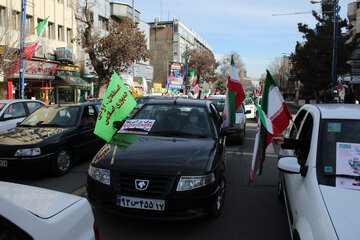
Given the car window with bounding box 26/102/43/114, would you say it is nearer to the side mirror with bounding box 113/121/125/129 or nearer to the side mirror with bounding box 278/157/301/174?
the side mirror with bounding box 113/121/125/129

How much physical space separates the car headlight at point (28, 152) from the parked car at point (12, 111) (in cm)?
339

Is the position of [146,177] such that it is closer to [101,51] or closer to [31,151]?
[31,151]

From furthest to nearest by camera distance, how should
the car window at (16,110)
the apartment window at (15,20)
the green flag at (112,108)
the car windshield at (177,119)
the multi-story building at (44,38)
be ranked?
the multi-story building at (44,38), the apartment window at (15,20), the car window at (16,110), the green flag at (112,108), the car windshield at (177,119)

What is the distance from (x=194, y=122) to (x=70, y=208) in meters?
3.34

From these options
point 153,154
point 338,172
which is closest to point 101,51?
point 153,154

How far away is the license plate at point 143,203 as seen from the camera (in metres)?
3.35

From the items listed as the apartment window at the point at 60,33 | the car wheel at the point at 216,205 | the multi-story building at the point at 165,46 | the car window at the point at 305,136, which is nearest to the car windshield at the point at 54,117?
the car wheel at the point at 216,205

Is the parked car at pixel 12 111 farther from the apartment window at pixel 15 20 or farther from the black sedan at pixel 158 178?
the apartment window at pixel 15 20

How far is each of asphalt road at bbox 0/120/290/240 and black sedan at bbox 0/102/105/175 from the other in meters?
0.37

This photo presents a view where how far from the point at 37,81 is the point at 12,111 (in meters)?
14.8

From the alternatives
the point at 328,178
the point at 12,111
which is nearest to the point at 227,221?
the point at 328,178

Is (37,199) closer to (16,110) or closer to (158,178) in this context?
(158,178)

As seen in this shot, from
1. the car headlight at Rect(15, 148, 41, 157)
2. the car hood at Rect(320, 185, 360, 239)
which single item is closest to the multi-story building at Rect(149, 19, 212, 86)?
the car headlight at Rect(15, 148, 41, 157)

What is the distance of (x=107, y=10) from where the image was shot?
3112cm
